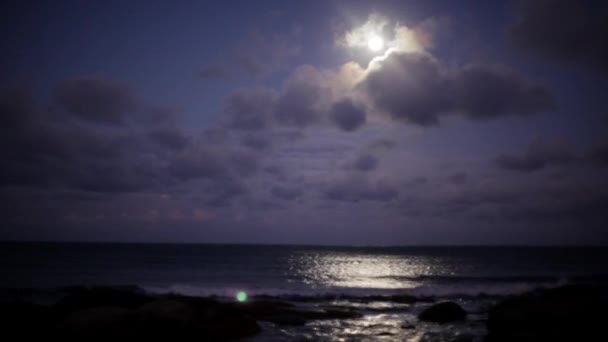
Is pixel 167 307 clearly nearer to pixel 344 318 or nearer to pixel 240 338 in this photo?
pixel 240 338

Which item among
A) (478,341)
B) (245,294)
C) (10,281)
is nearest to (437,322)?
(478,341)

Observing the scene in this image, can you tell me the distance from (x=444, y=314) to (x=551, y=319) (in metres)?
7.14

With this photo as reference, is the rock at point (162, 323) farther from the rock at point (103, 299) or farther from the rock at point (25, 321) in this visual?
the rock at point (103, 299)

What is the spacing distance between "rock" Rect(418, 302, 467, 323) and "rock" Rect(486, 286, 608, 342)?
12.8 ft

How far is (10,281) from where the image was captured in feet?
141

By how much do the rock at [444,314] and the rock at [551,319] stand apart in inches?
154

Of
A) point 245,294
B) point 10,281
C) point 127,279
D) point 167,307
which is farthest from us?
point 127,279

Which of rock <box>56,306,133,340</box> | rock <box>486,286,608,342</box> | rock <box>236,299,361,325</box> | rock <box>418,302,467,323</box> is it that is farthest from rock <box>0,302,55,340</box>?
rock <box>418,302,467,323</box>

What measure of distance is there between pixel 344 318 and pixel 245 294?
15886 mm

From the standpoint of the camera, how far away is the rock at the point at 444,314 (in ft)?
70.4

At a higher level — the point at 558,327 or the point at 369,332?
the point at 558,327

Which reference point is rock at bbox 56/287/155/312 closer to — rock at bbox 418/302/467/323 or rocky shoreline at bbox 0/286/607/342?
rocky shoreline at bbox 0/286/607/342

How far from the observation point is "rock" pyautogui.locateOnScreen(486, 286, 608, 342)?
14.4 m

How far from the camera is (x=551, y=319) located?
1521 centimetres
